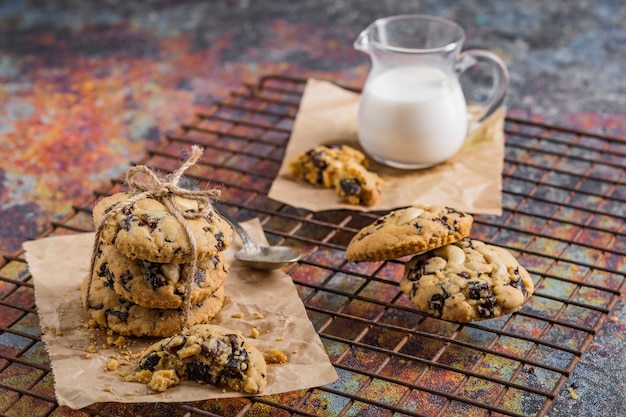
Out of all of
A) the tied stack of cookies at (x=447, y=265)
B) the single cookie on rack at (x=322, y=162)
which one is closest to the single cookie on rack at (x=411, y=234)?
the tied stack of cookies at (x=447, y=265)

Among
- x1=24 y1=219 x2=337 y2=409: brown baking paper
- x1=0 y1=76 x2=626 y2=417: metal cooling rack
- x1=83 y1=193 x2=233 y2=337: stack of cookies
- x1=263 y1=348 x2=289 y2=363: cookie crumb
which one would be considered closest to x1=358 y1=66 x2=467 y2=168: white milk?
x1=0 y1=76 x2=626 y2=417: metal cooling rack

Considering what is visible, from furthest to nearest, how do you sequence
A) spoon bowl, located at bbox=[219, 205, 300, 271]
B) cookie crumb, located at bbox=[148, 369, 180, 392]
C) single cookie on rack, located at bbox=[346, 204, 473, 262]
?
spoon bowl, located at bbox=[219, 205, 300, 271] → single cookie on rack, located at bbox=[346, 204, 473, 262] → cookie crumb, located at bbox=[148, 369, 180, 392]

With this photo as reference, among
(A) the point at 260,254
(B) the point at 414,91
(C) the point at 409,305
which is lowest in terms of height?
(C) the point at 409,305

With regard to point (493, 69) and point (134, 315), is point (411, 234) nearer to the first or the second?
point (134, 315)

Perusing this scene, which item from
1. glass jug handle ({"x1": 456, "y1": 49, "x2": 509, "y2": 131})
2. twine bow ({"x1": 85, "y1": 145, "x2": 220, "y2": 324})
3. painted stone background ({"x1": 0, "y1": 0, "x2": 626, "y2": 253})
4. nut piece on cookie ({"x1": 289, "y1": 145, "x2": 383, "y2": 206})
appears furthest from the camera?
painted stone background ({"x1": 0, "y1": 0, "x2": 626, "y2": 253})

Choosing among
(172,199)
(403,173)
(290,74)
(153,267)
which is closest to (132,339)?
(153,267)

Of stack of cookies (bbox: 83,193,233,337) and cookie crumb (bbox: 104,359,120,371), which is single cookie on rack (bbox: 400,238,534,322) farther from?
cookie crumb (bbox: 104,359,120,371)

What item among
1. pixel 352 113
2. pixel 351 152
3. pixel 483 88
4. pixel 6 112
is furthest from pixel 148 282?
pixel 483 88
